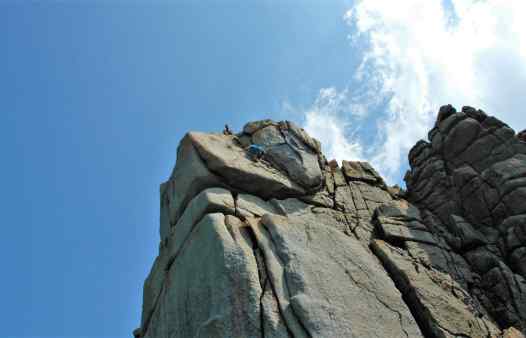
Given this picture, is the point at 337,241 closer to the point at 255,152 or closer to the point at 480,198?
the point at 255,152

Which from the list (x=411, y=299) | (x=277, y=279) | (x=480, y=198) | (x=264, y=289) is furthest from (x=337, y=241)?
(x=480, y=198)

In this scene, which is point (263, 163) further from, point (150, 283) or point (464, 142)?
point (464, 142)

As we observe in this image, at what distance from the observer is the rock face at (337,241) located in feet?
61.1

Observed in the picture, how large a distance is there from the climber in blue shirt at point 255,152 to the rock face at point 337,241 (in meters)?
0.38

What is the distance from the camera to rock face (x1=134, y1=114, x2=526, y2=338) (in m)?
18.6

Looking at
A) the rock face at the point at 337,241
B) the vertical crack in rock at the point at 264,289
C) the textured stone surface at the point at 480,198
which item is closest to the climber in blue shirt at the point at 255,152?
the rock face at the point at 337,241

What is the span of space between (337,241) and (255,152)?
309 inches

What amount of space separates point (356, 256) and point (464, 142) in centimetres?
1503

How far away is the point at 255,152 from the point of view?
91.0 feet

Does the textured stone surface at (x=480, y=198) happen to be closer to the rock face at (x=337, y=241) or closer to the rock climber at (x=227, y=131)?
the rock face at (x=337, y=241)

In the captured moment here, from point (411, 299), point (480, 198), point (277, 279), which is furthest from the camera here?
point (480, 198)

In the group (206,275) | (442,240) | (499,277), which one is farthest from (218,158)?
(499,277)

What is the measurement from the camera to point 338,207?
91.4 ft

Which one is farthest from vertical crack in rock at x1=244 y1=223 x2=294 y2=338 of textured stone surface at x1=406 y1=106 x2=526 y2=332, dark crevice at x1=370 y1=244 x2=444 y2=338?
textured stone surface at x1=406 y1=106 x2=526 y2=332
